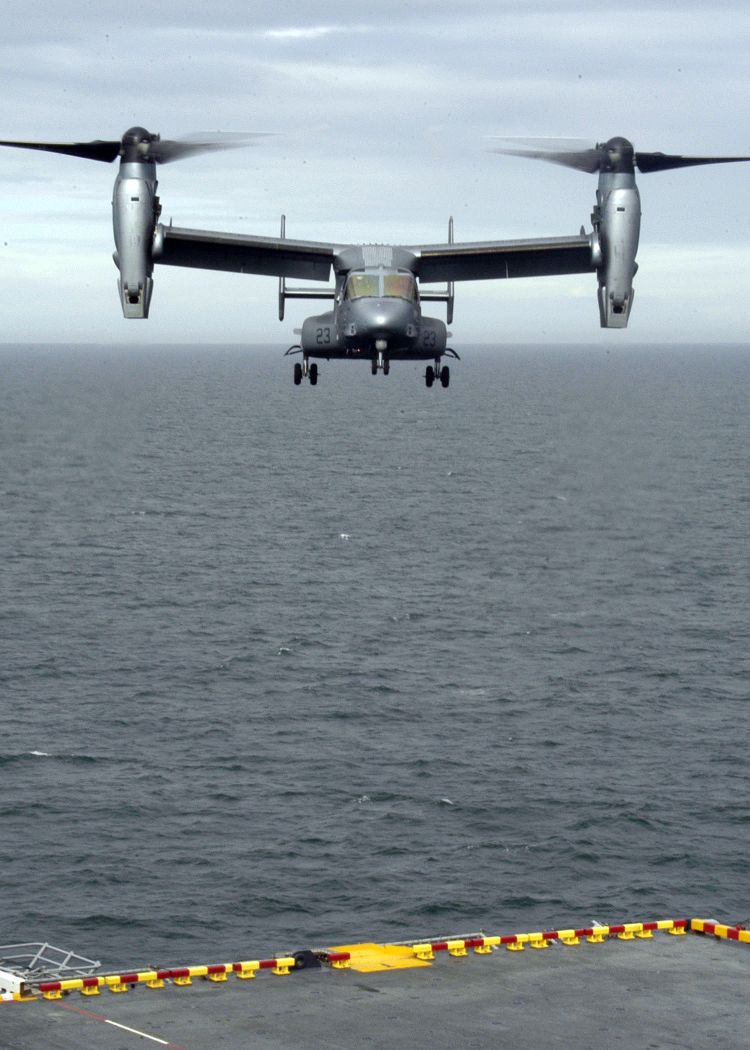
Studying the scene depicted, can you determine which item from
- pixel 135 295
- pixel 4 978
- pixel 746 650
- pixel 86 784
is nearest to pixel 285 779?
pixel 86 784

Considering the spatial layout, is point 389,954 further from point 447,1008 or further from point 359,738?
point 359,738

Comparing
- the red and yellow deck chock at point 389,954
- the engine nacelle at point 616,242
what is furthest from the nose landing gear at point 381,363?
the red and yellow deck chock at point 389,954

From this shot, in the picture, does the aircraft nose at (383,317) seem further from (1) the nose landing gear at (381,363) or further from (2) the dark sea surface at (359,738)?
(2) the dark sea surface at (359,738)

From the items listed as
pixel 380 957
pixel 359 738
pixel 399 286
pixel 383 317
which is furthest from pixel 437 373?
pixel 359 738

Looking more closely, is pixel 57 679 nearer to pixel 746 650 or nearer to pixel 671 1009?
pixel 746 650

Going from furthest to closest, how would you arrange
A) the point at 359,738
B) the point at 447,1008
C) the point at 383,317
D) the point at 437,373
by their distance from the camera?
the point at 359,738
the point at 447,1008
the point at 437,373
the point at 383,317

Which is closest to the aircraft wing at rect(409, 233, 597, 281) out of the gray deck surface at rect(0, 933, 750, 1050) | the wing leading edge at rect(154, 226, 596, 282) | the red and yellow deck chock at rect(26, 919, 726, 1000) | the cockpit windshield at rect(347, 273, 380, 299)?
the wing leading edge at rect(154, 226, 596, 282)
